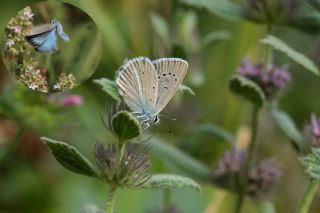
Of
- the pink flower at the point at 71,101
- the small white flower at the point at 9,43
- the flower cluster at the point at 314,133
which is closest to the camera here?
the small white flower at the point at 9,43

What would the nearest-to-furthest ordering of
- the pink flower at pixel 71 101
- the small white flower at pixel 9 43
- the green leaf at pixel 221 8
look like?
1. the small white flower at pixel 9 43
2. the pink flower at pixel 71 101
3. the green leaf at pixel 221 8

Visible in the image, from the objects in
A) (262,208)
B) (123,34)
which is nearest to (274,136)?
(123,34)

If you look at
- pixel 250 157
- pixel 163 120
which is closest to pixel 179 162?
pixel 163 120

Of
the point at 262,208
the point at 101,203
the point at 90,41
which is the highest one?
the point at 90,41

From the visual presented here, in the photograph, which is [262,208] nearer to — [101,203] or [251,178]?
[251,178]

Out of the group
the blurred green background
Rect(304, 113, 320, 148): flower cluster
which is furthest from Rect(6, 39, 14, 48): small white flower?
Rect(304, 113, 320, 148): flower cluster

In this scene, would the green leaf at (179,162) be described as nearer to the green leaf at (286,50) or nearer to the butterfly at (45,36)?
the green leaf at (286,50)

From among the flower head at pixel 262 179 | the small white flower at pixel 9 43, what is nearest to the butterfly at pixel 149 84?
the small white flower at pixel 9 43
